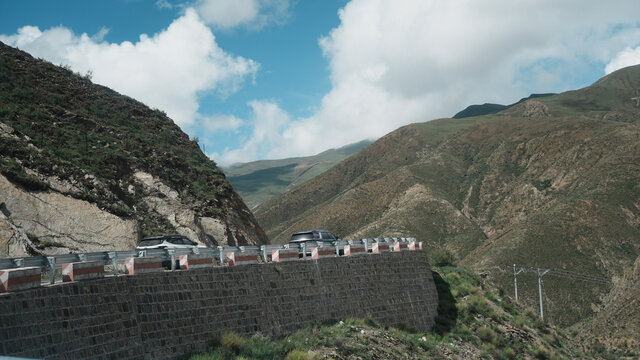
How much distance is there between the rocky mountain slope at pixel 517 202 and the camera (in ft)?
A: 244

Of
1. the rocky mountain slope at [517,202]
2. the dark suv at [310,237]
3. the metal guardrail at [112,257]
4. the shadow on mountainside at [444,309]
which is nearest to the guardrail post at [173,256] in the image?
the metal guardrail at [112,257]

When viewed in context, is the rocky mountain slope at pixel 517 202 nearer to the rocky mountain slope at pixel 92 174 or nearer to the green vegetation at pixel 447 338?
the green vegetation at pixel 447 338

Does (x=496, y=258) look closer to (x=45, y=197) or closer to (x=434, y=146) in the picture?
(x=45, y=197)

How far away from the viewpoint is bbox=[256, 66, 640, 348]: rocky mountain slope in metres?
74.5

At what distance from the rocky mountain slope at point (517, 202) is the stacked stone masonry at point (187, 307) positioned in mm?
43636

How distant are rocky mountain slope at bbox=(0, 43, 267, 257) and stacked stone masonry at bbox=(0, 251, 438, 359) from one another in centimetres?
1063

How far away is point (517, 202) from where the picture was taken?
10619 centimetres

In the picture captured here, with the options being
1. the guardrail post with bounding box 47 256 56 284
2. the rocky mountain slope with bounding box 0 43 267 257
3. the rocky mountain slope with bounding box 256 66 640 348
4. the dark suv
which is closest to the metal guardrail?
the guardrail post with bounding box 47 256 56 284

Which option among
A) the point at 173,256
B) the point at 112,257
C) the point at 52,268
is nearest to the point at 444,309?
the point at 173,256

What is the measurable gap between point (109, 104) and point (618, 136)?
90.5 m

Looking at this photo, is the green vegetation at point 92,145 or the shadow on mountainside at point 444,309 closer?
the shadow on mountainside at point 444,309

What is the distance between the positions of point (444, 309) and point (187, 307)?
18562 mm

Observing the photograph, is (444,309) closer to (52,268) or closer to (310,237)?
(310,237)

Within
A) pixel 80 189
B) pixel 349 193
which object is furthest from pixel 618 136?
pixel 80 189
